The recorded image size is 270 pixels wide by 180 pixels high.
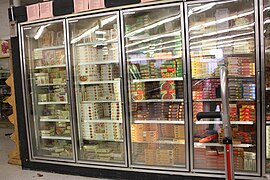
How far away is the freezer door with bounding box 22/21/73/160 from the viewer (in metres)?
3.90

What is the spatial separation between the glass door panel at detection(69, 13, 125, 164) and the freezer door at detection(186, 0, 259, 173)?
1134 mm

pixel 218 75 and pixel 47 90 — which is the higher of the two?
pixel 218 75

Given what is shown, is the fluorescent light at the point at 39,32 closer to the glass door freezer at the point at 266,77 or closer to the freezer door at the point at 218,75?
the freezer door at the point at 218,75

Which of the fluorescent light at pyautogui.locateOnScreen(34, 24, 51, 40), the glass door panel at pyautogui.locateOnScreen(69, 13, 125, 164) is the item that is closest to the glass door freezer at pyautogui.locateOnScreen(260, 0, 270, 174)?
the glass door panel at pyautogui.locateOnScreen(69, 13, 125, 164)

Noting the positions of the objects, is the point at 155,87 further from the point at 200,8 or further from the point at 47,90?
the point at 47,90

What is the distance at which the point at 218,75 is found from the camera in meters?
3.12

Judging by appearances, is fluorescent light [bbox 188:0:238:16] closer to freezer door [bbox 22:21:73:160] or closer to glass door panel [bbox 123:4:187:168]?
glass door panel [bbox 123:4:187:168]

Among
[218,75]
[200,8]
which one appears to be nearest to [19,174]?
[218,75]

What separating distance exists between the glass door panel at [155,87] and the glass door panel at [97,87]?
0.27 m

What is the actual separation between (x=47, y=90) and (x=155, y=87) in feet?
6.33

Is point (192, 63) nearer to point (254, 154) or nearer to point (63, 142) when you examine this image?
point (254, 154)

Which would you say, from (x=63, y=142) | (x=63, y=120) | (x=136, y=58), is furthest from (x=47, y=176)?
(x=136, y=58)

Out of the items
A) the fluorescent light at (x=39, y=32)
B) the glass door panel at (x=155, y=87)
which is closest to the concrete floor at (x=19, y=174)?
the glass door panel at (x=155, y=87)

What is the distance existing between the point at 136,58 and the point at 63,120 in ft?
5.03
